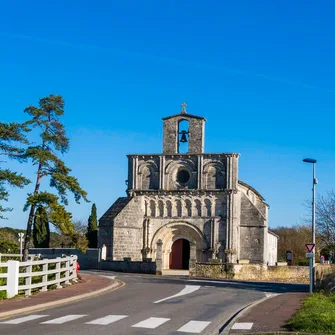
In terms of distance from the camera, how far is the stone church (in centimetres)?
4959

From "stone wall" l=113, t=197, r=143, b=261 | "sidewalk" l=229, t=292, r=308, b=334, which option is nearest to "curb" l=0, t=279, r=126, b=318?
"sidewalk" l=229, t=292, r=308, b=334

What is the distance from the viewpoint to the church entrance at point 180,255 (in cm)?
5194

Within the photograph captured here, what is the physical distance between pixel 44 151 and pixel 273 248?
43.5m

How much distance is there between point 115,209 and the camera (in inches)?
2009

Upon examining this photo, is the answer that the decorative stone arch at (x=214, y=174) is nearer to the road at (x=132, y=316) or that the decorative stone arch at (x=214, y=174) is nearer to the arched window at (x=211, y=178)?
the arched window at (x=211, y=178)

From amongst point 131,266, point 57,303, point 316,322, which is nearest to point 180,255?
point 131,266

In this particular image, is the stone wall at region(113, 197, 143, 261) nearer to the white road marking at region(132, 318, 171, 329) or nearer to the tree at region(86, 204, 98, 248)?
the tree at region(86, 204, 98, 248)

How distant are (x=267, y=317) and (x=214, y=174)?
3542 centimetres

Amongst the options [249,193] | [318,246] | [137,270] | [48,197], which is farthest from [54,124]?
[318,246]

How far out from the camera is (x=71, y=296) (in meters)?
19.7

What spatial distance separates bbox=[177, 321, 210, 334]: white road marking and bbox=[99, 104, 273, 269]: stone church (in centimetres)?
3468

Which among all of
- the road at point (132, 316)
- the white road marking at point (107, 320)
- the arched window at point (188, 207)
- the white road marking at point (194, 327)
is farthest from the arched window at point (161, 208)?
the white road marking at point (194, 327)

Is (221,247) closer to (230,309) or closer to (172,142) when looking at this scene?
(172,142)

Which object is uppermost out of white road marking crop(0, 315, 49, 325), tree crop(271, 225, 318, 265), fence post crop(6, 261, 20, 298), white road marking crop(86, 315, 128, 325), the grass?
tree crop(271, 225, 318, 265)
